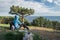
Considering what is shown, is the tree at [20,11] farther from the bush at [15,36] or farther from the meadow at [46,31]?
the bush at [15,36]

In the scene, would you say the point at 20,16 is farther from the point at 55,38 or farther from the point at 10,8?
the point at 55,38

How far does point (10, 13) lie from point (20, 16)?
43 centimetres

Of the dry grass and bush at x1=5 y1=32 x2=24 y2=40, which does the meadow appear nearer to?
the dry grass

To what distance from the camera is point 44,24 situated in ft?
35.1

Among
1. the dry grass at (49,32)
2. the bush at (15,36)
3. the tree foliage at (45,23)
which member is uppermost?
the tree foliage at (45,23)

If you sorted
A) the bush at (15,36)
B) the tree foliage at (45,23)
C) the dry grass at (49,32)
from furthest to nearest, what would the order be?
the tree foliage at (45,23) < the dry grass at (49,32) < the bush at (15,36)

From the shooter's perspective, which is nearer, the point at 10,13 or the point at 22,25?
the point at 22,25

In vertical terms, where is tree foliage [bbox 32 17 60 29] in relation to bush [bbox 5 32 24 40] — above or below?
above

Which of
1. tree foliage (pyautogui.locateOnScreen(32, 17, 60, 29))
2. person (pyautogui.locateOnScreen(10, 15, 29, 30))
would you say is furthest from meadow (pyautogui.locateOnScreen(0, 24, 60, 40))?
person (pyautogui.locateOnScreen(10, 15, 29, 30))

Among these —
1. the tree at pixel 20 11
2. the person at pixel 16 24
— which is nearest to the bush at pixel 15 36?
the person at pixel 16 24

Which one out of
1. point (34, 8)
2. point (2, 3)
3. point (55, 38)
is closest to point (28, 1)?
point (34, 8)

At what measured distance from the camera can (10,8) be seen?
10727 mm

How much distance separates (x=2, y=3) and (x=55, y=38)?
8.96ft

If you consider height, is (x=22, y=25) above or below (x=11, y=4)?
below
